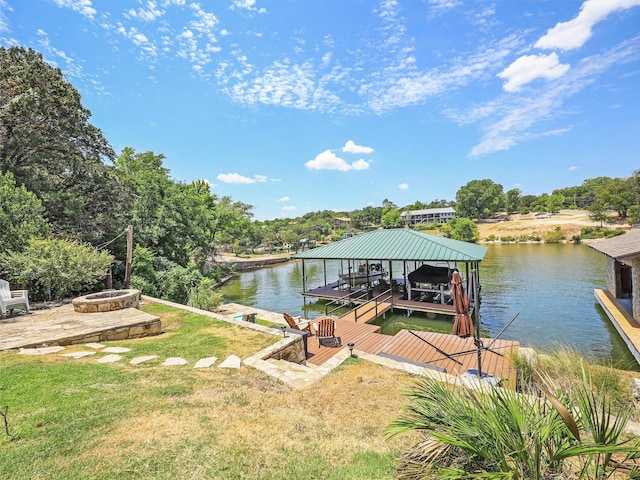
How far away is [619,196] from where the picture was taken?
52469 millimetres

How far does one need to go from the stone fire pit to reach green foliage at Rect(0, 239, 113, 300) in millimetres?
1482

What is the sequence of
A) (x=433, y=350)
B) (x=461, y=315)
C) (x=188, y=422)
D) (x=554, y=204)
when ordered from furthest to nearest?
(x=554, y=204) → (x=433, y=350) → (x=461, y=315) → (x=188, y=422)

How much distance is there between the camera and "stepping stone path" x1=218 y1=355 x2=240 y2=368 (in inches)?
206

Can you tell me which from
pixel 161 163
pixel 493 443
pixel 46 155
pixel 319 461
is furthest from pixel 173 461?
pixel 161 163

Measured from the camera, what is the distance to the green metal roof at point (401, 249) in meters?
11.8

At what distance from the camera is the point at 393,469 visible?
8.69 feet

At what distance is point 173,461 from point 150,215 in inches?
674

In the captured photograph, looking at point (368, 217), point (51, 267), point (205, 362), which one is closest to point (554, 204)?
point (368, 217)

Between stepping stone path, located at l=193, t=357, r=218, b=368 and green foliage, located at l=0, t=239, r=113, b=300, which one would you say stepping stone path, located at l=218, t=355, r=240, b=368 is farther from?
green foliage, located at l=0, t=239, r=113, b=300

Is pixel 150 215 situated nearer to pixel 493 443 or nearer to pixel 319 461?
pixel 319 461

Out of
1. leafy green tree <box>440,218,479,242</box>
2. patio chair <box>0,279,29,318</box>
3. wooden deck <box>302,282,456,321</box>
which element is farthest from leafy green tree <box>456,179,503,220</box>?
patio chair <box>0,279,29,318</box>

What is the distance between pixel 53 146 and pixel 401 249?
→ 16.0 metres

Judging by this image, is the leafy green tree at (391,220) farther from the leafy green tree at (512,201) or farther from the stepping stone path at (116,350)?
the stepping stone path at (116,350)

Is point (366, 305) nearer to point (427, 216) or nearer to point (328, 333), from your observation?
point (328, 333)
